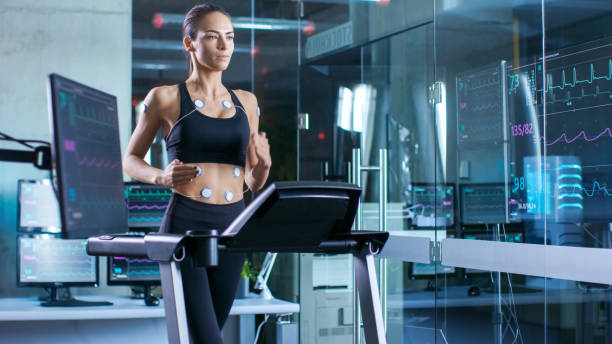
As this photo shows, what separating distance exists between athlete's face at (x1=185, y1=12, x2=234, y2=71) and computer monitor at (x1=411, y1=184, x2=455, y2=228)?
140 cm

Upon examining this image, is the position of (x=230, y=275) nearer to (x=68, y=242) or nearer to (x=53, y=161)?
(x=53, y=161)

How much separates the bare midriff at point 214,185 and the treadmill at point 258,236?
50 cm

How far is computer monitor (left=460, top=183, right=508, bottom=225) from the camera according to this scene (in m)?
2.93

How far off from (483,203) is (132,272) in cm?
201

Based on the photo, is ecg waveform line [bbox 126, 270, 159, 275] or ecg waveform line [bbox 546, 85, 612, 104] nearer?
ecg waveform line [bbox 546, 85, 612, 104]

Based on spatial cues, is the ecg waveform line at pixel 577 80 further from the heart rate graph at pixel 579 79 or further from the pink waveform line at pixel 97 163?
the pink waveform line at pixel 97 163

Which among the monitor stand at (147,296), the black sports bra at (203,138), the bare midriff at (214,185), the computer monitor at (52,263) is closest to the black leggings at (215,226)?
the bare midriff at (214,185)

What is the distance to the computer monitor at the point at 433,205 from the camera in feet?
10.7

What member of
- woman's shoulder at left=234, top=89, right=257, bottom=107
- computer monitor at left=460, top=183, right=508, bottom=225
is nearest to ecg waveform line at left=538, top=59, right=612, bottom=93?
computer monitor at left=460, top=183, right=508, bottom=225

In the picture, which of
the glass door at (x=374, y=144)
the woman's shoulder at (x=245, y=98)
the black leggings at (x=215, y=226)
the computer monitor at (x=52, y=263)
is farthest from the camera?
the computer monitor at (x=52, y=263)

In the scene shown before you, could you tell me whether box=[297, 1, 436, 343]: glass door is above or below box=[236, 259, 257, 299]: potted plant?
above

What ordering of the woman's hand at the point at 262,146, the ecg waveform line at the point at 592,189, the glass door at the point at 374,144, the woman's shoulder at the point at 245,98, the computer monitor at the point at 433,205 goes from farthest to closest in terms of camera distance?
1. the glass door at the point at 374,144
2. the computer monitor at the point at 433,205
3. the ecg waveform line at the point at 592,189
4. the woman's shoulder at the point at 245,98
5. the woman's hand at the point at 262,146

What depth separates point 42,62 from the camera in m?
4.45

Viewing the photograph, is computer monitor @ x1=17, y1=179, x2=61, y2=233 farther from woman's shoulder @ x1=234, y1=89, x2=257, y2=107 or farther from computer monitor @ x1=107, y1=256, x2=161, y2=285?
woman's shoulder @ x1=234, y1=89, x2=257, y2=107
